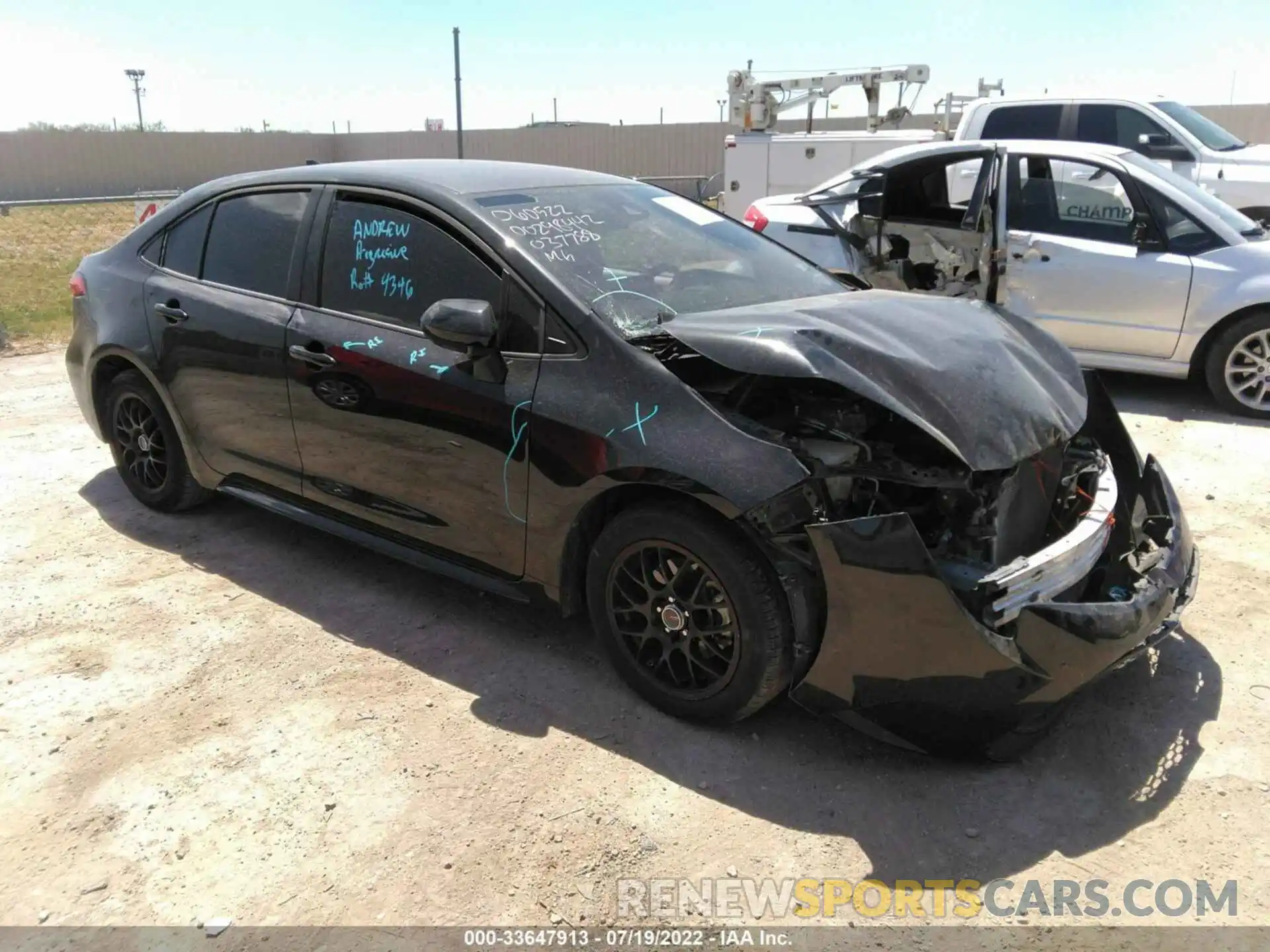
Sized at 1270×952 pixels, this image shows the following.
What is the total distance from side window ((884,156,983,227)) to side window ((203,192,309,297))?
4080 mm

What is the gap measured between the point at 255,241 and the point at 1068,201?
5.64m

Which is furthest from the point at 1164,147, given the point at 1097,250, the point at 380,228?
the point at 380,228

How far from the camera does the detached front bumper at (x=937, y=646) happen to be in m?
2.52

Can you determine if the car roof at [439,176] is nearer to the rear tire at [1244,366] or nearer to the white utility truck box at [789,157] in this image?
the rear tire at [1244,366]

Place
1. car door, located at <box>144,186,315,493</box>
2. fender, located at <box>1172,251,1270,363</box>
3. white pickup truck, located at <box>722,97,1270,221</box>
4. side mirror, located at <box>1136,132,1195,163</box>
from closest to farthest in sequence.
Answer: car door, located at <box>144,186,315,493</box>, fender, located at <box>1172,251,1270,363</box>, white pickup truck, located at <box>722,97,1270,221</box>, side mirror, located at <box>1136,132,1195,163</box>

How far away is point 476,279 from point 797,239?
13.8 ft

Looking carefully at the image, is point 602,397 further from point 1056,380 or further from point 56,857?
point 56,857

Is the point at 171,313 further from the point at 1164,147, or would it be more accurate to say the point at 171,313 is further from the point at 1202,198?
the point at 1164,147

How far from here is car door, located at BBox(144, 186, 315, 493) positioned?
3982mm

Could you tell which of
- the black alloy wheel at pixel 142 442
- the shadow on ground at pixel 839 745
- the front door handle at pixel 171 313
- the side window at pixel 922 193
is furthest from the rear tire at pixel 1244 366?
the black alloy wheel at pixel 142 442

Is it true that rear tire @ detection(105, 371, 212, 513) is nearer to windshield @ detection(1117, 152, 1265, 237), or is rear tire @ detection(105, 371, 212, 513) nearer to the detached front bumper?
the detached front bumper

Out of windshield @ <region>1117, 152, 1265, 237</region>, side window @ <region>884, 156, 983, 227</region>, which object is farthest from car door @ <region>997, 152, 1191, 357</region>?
side window @ <region>884, 156, 983, 227</region>

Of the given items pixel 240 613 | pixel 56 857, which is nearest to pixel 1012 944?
pixel 56 857

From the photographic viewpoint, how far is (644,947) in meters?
2.29
